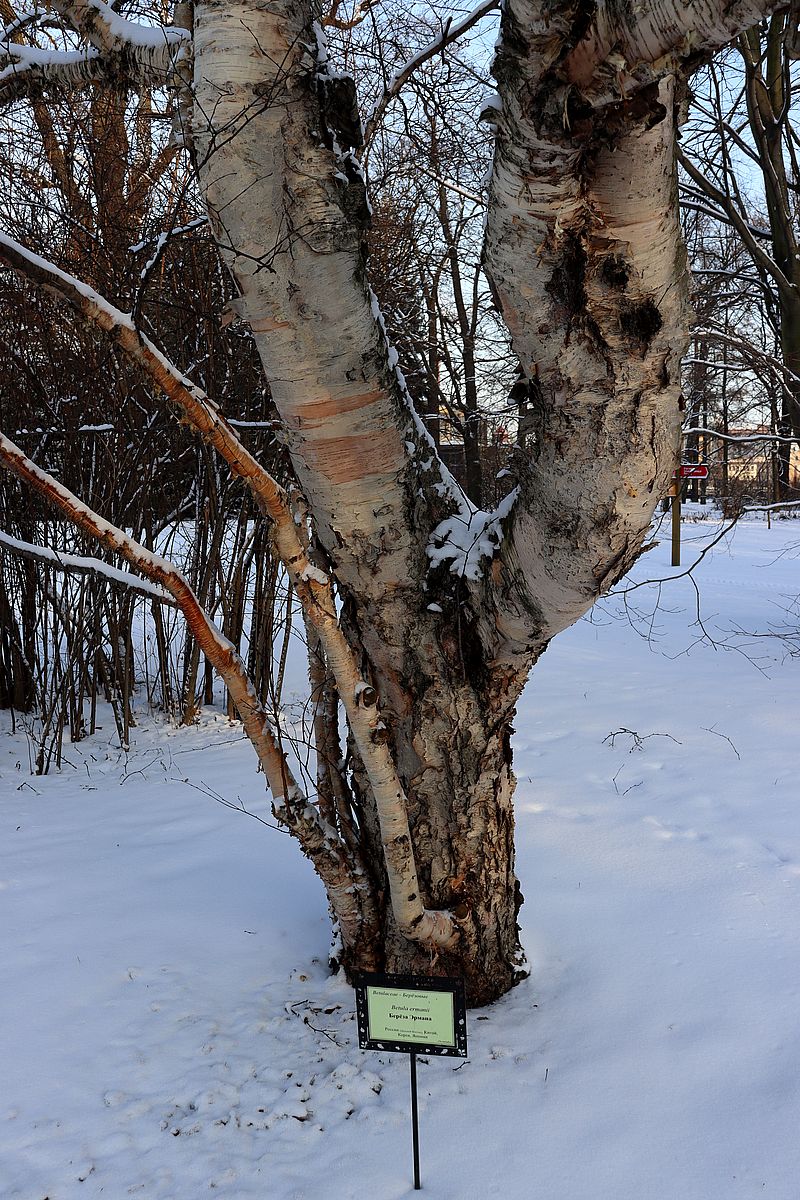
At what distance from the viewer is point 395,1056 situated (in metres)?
2.27

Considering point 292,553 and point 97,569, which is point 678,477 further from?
point 97,569

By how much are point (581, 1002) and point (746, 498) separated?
4.50m

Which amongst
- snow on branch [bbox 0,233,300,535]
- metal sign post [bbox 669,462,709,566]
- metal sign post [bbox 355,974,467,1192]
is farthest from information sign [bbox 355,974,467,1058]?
metal sign post [bbox 669,462,709,566]

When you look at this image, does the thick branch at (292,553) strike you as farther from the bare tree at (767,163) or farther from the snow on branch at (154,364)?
the bare tree at (767,163)

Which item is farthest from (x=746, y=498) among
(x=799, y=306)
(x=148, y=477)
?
(x=148, y=477)

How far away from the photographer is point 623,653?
7430mm

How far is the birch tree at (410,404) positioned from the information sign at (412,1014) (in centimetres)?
27

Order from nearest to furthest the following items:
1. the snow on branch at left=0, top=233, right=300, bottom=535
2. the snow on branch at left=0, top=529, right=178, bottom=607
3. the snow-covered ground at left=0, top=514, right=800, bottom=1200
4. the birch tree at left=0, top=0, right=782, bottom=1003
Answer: the birch tree at left=0, top=0, right=782, bottom=1003 → the snow on branch at left=0, top=233, right=300, bottom=535 → the snow-covered ground at left=0, top=514, right=800, bottom=1200 → the snow on branch at left=0, top=529, right=178, bottom=607

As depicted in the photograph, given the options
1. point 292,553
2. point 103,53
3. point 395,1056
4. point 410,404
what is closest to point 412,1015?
point 395,1056

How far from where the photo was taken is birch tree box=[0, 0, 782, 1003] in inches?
60.9

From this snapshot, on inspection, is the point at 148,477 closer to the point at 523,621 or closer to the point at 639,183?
the point at 523,621

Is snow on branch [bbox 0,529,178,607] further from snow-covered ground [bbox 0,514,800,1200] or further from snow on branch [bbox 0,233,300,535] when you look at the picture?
snow-covered ground [bbox 0,514,800,1200]

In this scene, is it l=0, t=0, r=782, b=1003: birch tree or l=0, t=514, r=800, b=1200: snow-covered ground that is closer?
l=0, t=0, r=782, b=1003: birch tree

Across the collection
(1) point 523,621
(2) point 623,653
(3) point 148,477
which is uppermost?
(3) point 148,477
